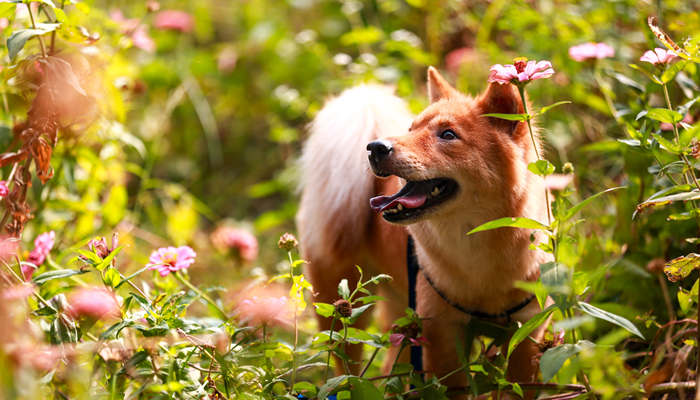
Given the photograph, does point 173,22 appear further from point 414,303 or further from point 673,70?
point 673,70

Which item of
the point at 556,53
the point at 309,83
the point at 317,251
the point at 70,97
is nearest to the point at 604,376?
the point at 317,251

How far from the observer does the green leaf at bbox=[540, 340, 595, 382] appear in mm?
1241

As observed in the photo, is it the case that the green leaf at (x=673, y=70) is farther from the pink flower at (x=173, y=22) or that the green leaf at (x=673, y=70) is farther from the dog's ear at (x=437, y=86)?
the pink flower at (x=173, y=22)

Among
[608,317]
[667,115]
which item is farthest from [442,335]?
[667,115]

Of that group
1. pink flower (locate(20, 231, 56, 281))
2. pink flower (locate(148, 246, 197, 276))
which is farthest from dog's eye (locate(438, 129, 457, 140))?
pink flower (locate(20, 231, 56, 281))

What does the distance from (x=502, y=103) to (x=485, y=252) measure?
0.43m

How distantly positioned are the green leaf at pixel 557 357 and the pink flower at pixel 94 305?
980 millimetres

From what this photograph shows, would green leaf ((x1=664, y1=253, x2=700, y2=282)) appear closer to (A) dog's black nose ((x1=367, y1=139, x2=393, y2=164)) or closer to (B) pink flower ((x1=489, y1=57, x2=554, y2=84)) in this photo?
(B) pink flower ((x1=489, y1=57, x2=554, y2=84))

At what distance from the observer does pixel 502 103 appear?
5.89 feet

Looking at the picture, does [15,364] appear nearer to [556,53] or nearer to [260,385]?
[260,385]

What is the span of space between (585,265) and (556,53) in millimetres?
1274

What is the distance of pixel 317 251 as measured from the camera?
2.37 m

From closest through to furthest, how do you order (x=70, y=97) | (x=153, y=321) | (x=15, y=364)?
(x=15, y=364) → (x=153, y=321) → (x=70, y=97)

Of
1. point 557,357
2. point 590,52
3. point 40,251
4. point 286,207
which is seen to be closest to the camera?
point 557,357
